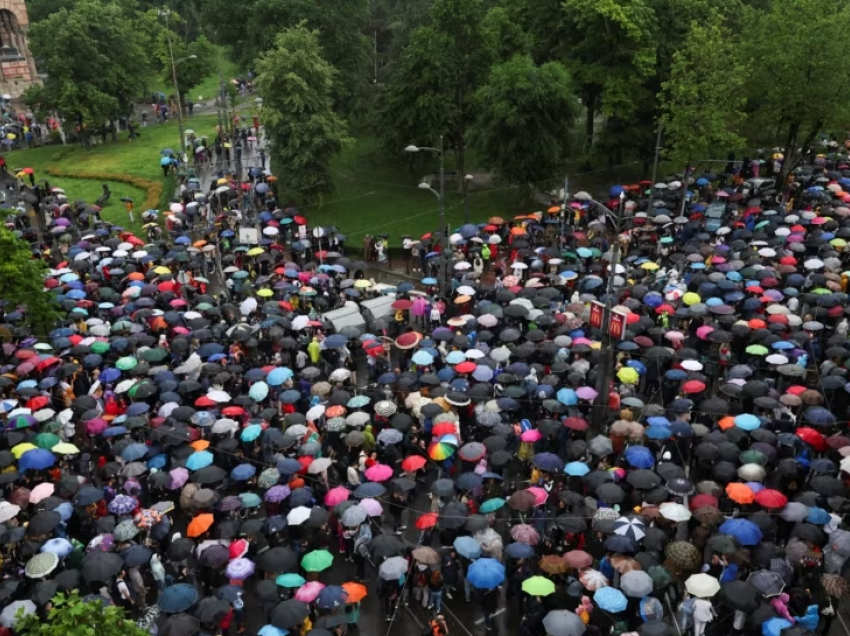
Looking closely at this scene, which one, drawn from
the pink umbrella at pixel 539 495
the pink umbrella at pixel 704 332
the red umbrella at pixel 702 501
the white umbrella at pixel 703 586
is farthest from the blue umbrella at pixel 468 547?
the pink umbrella at pixel 704 332

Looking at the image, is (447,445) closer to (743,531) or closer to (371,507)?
(371,507)

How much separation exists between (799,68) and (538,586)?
88.3 feet

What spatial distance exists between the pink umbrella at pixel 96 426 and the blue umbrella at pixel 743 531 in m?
13.3

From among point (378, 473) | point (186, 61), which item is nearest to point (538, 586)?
point (378, 473)

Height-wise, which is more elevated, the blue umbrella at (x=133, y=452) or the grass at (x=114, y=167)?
the grass at (x=114, y=167)

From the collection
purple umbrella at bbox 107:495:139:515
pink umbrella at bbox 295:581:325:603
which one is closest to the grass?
purple umbrella at bbox 107:495:139:515

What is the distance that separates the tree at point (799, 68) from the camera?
3125cm

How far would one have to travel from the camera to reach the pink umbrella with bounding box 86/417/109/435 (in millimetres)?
18188

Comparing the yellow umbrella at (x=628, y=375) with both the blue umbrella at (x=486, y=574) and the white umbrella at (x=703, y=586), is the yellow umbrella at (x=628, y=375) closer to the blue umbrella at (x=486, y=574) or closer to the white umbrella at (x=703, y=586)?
the white umbrella at (x=703, y=586)

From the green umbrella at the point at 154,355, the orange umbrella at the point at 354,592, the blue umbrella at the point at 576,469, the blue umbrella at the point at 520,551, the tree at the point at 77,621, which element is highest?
the tree at the point at 77,621

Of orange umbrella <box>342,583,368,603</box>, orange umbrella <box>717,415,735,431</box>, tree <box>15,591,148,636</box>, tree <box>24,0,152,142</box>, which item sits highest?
tree <box>24,0,152,142</box>

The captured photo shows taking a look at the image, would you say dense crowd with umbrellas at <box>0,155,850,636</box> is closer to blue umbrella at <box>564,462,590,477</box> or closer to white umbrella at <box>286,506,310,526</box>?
white umbrella at <box>286,506,310,526</box>

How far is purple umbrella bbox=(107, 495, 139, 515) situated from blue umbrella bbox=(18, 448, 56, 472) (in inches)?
90.2

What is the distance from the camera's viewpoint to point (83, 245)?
97.0ft
